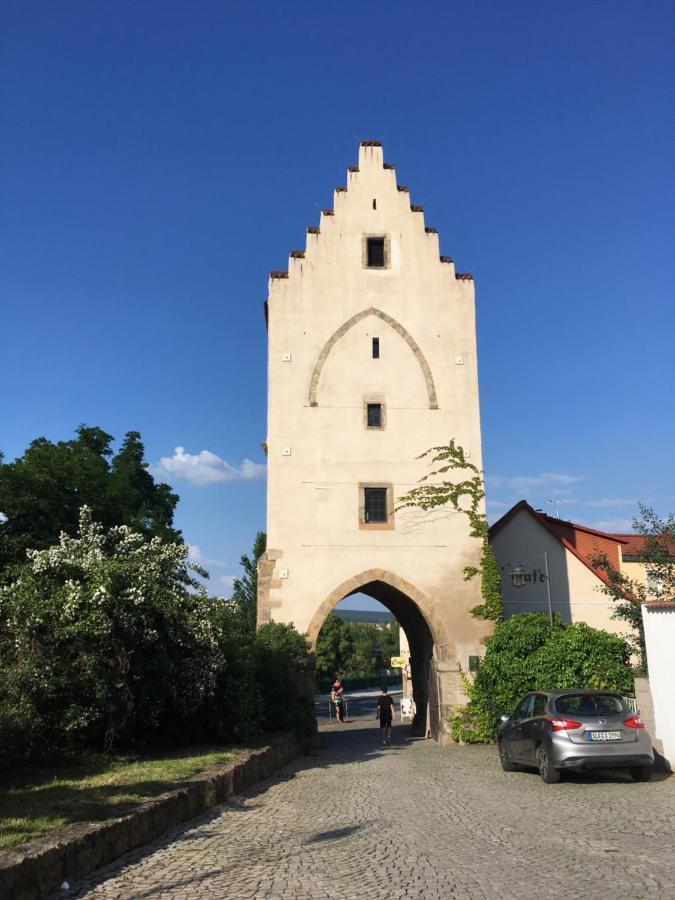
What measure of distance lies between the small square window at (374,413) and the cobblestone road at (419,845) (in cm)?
1316

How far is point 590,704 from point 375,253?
17.6 m

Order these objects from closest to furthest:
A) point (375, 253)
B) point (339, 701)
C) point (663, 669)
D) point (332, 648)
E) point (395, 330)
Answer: point (663, 669) < point (395, 330) < point (375, 253) < point (339, 701) < point (332, 648)

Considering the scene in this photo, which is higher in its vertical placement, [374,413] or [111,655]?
[374,413]

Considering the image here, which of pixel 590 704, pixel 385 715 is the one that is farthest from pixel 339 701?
pixel 590 704

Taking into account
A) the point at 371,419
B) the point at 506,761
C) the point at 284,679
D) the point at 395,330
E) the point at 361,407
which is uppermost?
the point at 395,330

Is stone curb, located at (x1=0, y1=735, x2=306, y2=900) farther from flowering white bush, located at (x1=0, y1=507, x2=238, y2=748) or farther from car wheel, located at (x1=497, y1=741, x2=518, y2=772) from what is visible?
car wheel, located at (x1=497, y1=741, x2=518, y2=772)

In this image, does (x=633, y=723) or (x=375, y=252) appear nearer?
(x=633, y=723)

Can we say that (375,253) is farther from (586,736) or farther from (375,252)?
(586,736)

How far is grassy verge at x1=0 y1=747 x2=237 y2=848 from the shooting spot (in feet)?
22.1

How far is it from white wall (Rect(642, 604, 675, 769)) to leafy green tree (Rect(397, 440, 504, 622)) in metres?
9.95

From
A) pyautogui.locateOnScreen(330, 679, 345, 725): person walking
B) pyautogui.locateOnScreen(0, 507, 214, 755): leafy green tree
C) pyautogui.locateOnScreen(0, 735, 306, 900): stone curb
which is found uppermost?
pyautogui.locateOnScreen(0, 507, 214, 755): leafy green tree

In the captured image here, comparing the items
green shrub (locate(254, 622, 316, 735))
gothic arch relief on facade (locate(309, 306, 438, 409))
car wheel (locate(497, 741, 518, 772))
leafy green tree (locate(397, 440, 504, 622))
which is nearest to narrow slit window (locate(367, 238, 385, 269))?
gothic arch relief on facade (locate(309, 306, 438, 409))

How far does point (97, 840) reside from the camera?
6566 mm

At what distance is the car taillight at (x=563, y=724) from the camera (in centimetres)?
1124
